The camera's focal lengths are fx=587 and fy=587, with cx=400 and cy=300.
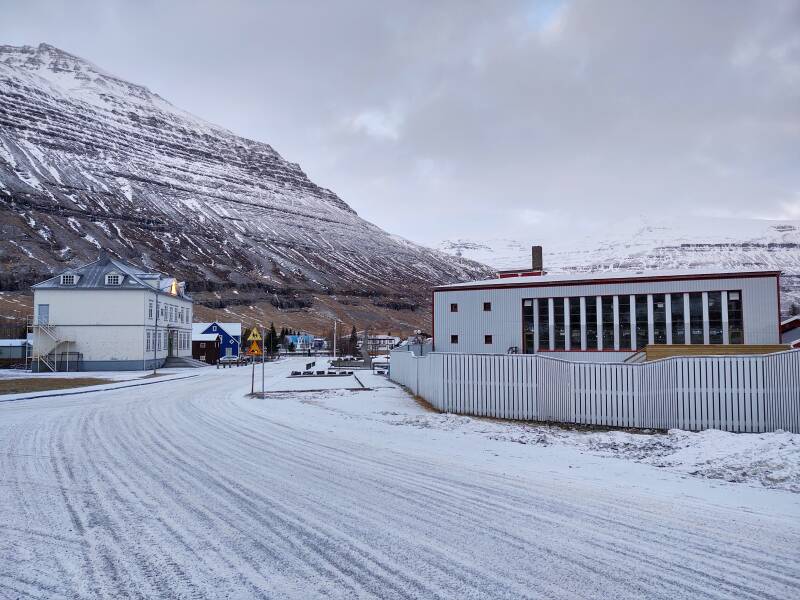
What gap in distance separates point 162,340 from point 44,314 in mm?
9887

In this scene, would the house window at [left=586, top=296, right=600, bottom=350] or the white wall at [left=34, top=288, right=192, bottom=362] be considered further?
the white wall at [left=34, top=288, right=192, bottom=362]

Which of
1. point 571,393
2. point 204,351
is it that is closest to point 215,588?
point 571,393

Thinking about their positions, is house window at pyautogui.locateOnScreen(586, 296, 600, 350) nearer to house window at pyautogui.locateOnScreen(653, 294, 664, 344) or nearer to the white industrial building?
the white industrial building

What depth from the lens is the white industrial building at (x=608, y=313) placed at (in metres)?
31.3

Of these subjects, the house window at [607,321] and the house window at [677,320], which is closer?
the house window at [677,320]

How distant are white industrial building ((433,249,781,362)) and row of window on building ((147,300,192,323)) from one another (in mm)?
26679

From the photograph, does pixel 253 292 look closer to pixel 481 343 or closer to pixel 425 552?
pixel 481 343

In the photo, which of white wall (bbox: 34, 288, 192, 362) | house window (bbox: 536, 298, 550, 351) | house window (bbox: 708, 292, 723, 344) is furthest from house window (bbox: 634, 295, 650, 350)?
white wall (bbox: 34, 288, 192, 362)

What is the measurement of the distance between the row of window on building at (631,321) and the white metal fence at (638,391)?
61.3ft

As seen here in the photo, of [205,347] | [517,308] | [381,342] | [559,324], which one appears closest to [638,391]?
[559,324]

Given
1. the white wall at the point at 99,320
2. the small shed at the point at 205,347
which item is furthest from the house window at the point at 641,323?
the small shed at the point at 205,347

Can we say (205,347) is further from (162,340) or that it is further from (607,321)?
(607,321)

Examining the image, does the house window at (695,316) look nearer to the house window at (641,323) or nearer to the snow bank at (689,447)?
the house window at (641,323)

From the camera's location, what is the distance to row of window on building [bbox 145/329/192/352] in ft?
165
